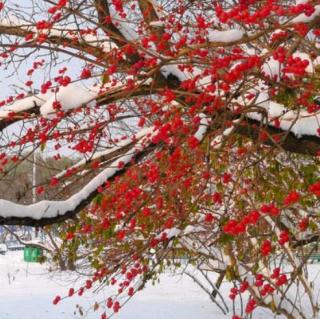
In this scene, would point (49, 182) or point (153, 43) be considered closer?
point (153, 43)

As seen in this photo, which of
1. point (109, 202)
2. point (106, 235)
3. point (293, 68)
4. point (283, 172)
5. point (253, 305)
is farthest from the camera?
point (283, 172)

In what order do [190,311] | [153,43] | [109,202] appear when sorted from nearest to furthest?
[153,43], [109,202], [190,311]

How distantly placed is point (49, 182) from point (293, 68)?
2.82m

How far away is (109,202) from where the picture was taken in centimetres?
458

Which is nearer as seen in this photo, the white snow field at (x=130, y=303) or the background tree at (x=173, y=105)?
the background tree at (x=173, y=105)

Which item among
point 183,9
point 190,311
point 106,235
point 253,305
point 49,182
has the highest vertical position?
point 183,9

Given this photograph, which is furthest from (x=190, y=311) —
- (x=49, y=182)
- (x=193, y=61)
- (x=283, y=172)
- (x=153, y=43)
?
(x=193, y=61)

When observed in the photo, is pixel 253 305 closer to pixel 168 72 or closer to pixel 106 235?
pixel 168 72

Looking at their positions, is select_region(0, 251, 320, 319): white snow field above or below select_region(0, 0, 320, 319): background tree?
below

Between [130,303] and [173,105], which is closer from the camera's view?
[173,105]

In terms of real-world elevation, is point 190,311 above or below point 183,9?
below

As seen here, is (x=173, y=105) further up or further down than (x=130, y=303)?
further up

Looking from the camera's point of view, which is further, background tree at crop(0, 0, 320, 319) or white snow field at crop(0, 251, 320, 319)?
white snow field at crop(0, 251, 320, 319)

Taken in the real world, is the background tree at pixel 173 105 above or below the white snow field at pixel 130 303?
above
